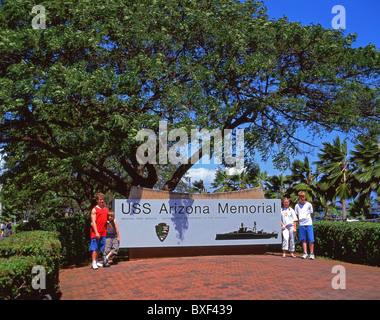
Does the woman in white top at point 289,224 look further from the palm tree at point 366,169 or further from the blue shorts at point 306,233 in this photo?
the palm tree at point 366,169

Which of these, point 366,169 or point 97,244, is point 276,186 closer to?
point 366,169

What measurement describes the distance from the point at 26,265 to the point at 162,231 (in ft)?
24.8

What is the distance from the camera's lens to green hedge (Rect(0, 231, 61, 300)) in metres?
5.09

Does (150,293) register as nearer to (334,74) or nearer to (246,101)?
(246,101)

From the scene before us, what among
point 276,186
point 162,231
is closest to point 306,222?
point 162,231

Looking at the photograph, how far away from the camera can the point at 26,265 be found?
5582mm

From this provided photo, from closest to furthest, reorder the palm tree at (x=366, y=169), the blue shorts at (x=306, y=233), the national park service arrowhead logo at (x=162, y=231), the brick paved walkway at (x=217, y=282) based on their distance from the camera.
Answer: the brick paved walkway at (x=217, y=282), the blue shorts at (x=306, y=233), the national park service arrowhead logo at (x=162, y=231), the palm tree at (x=366, y=169)

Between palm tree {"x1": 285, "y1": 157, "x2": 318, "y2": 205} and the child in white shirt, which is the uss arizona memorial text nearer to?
the child in white shirt

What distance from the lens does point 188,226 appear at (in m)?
13.3

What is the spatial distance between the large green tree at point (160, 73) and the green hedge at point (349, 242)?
143 inches

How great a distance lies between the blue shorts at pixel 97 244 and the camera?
32.8ft

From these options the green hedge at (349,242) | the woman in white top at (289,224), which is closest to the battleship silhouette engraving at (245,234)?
the woman in white top at (289,224)

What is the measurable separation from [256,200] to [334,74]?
5.11 meters

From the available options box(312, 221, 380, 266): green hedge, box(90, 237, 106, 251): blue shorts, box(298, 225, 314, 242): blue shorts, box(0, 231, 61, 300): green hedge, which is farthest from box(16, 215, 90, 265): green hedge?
box(312, 221, 380, 266): green hedge
